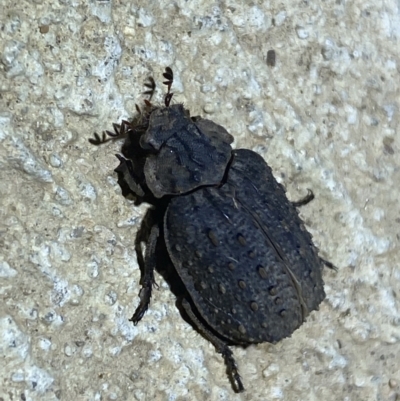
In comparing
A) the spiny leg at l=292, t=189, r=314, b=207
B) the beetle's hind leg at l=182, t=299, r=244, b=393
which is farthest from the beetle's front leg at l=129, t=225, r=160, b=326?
the spiny leg at l=292, t=189, r=314, b=207

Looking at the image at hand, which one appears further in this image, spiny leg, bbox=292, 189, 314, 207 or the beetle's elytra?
spiny leg, bbox=292, 189, 314, 207

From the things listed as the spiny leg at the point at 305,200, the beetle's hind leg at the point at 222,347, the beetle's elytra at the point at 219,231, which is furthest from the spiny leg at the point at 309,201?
the beetle's hind leg at the point at 222,347

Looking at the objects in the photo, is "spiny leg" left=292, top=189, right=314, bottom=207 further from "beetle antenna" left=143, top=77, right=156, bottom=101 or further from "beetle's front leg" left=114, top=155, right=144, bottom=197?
"beetle antenna" left=143, top=77, right=156, bottom=101

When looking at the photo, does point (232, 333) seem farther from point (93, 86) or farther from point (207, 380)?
point (93, 86)

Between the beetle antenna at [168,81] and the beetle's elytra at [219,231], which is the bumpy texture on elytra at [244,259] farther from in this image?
the beetle antenna at [168,81]

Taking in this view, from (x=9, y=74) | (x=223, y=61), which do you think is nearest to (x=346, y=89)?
(x=223, y=61)

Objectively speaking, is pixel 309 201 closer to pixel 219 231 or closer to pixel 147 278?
pixel 219 231

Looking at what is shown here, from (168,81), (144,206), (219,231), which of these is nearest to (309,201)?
(219,231)
